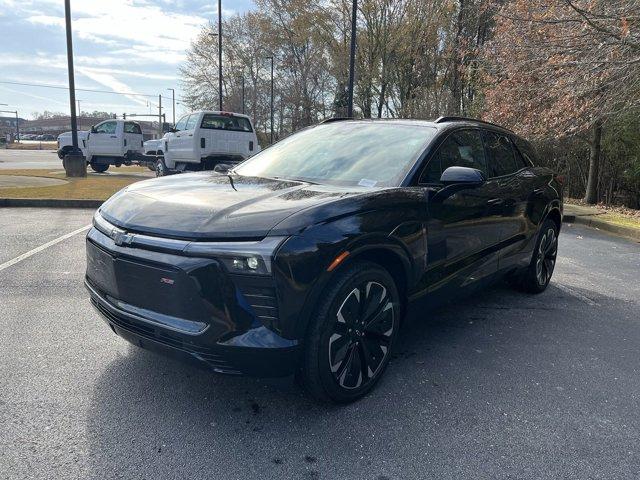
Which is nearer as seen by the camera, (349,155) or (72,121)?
(349,155)

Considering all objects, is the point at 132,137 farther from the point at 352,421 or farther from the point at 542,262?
the point at 352,421

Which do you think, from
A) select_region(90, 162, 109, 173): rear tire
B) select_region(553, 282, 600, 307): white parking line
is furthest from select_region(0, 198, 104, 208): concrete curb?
select_region(90, 162, 109, 173): rear tire

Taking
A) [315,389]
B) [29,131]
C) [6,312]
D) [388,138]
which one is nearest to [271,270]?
[315,389]

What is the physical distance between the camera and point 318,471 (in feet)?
7.70

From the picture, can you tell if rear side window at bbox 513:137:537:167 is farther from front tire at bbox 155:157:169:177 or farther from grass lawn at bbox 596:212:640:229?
front tire at bbox 155:157:169:177

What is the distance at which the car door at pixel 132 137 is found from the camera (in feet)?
66.9

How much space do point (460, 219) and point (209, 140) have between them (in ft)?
36.4

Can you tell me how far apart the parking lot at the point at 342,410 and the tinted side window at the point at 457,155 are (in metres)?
0.98

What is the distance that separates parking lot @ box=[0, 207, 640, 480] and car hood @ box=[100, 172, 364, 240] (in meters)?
0.90

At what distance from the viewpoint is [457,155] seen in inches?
152

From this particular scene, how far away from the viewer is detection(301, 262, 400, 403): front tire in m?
2.64

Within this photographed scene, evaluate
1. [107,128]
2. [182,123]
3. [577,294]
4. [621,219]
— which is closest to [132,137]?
[107,128]

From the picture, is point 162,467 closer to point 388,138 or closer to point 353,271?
point 353,271

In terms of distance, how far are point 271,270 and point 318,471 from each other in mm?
978
